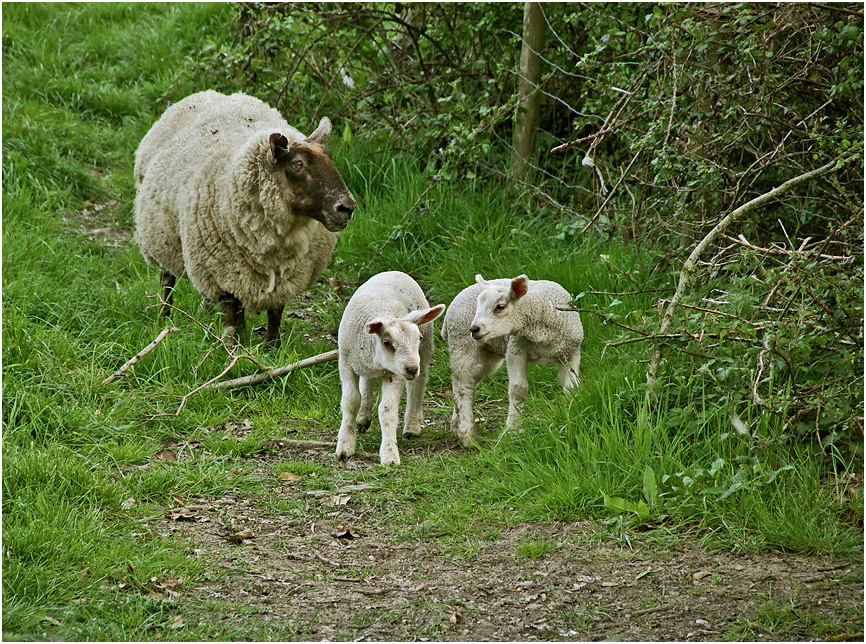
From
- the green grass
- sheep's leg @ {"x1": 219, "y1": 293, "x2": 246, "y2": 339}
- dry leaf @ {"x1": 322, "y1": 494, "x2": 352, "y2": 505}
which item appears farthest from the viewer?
sheep's leg @ {"x1": 219, "y1": 293, "x2": 246, "y2": 339}

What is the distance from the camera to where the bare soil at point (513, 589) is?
3.13 metres

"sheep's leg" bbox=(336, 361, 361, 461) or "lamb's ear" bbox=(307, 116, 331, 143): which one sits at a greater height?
"lamb's ear" bbox=(307, 116, 331, 143)

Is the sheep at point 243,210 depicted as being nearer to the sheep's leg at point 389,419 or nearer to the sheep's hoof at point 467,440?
the sheep's leg at point 389,419

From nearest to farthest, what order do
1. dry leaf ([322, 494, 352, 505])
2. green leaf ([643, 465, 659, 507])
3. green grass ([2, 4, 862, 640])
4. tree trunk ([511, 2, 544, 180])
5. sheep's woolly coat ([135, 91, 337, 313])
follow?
green grass ([2, 4, 862, 640])
green leaf ([643, 465, 659, 507])
dry leaf ([322, 494, 352, 505])
sheep's woolly coat ([135, 91, 337, 313])
tree trunk ([511, 2, 544, 180])

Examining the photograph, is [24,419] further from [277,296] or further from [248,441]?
[277,296]

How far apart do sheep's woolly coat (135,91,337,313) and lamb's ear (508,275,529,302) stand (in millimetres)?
1788

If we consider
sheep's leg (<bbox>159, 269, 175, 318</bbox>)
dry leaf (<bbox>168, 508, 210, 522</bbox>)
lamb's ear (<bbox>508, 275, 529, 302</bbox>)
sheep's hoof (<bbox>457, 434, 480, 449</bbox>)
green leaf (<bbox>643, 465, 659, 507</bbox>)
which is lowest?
dry leaf (<bbox>168, 508, 210, 522</bbox>)

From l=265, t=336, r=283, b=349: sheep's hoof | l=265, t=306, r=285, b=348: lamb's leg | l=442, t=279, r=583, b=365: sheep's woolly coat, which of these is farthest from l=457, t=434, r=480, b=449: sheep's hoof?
l=265, t=306, r=285, b=348: lamb's leg

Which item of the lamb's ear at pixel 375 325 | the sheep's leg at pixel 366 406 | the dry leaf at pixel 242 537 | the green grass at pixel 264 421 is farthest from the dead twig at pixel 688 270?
the dry leaf at pixel 242 537

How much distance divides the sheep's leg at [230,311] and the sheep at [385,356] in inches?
51.3

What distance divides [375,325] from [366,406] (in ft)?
2.59

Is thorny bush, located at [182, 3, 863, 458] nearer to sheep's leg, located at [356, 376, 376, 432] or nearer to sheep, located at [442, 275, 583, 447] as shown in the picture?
sheep, located at [442, 275, 583, 447]

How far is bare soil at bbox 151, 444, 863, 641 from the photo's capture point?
313 cm

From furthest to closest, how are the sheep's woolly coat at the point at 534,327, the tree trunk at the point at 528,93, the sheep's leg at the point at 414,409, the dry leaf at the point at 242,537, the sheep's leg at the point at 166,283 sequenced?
the tree trunk at the point at 528,93, the sheep's leg at the point at 166,283, the sheep's leg at the point at 414,409, the sheep's woolly coat at the point at 534,327, the dry leaf at the point at 242,537
